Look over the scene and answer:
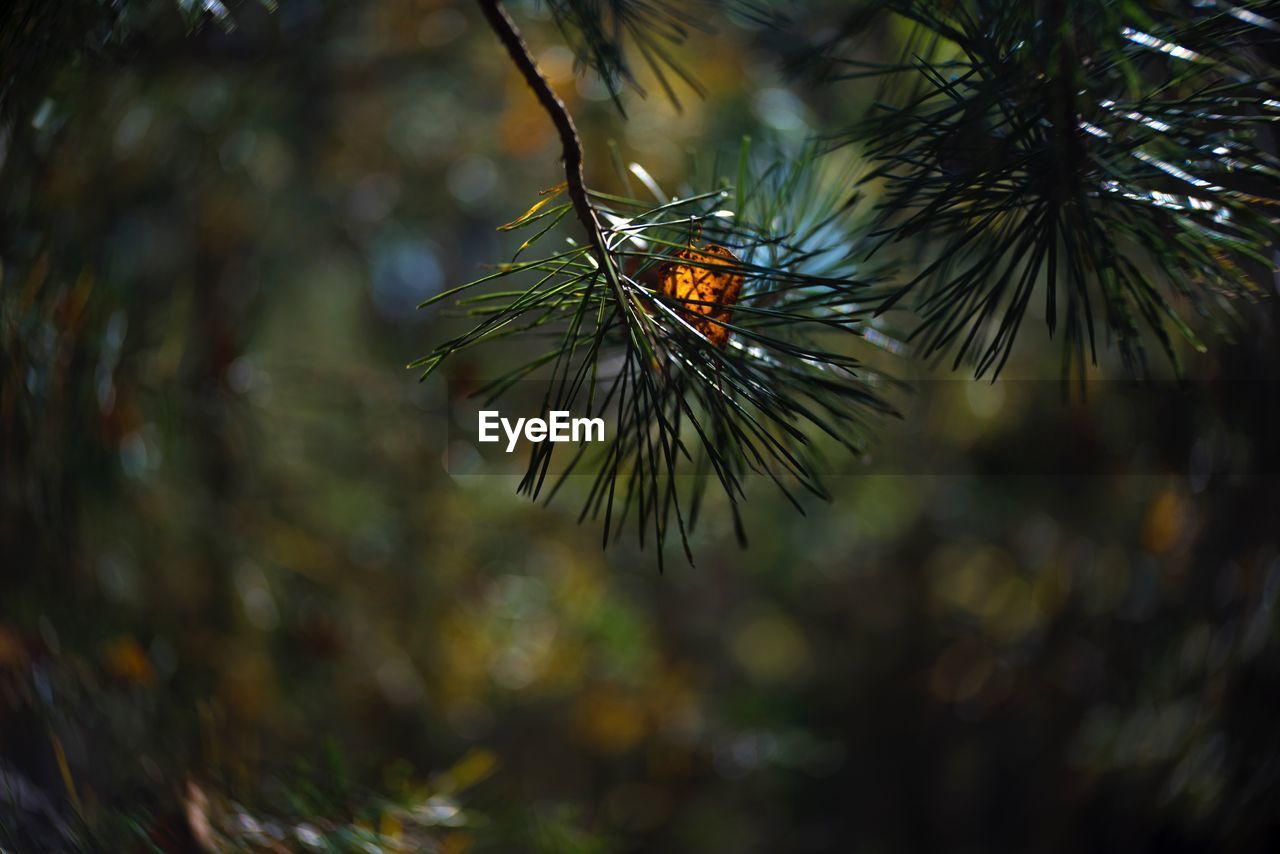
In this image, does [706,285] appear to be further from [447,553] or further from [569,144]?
[447,553]

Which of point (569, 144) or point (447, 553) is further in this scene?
point (447, 553)

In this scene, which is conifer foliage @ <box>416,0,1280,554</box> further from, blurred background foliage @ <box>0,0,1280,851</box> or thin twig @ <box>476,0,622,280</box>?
blurred background foliage @ <box>0,0,1280,851</box>

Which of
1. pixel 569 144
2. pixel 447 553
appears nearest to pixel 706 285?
pixel 569 144

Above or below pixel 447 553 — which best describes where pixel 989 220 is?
above

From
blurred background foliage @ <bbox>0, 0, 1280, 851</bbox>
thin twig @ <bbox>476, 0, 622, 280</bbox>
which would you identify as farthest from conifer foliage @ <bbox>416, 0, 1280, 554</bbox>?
blurred background foliage @ <bbox>0, 0, 1280, 851</bbox>

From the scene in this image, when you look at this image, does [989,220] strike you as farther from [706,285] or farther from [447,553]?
[447,553]

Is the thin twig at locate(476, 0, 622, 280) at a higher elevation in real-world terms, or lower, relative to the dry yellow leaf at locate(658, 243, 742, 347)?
higher

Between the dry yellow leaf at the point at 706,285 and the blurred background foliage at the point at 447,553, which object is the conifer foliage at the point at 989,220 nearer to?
the dry yellow leaf at the point at 706,285
